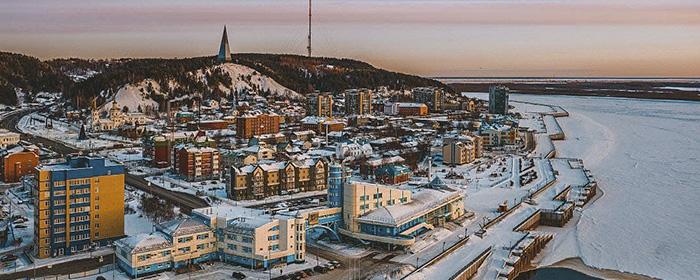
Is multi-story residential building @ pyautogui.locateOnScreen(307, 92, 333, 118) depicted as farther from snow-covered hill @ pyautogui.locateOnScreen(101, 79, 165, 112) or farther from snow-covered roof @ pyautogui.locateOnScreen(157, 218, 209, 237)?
snow-covered roof @ pyautogui.locateOnScreen(157, 218, 209, 237)

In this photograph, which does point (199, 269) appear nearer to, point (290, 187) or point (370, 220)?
point (370, 220)

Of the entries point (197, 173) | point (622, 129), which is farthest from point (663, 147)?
point (197, 173)

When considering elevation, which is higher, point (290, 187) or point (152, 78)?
point (152, 78)

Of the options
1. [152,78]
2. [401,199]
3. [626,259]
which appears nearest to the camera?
[626,259]

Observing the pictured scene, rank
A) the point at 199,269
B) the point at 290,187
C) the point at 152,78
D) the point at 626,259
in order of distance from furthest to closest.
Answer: the point at 152,78
the point at 290,187
the point at 626,259
the point at 199,269

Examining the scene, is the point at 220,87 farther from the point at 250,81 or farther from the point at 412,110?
the point at 412,110

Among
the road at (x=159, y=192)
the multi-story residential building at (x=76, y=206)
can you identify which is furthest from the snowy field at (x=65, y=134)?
the multi-story residential building at (x=76, y=206)
